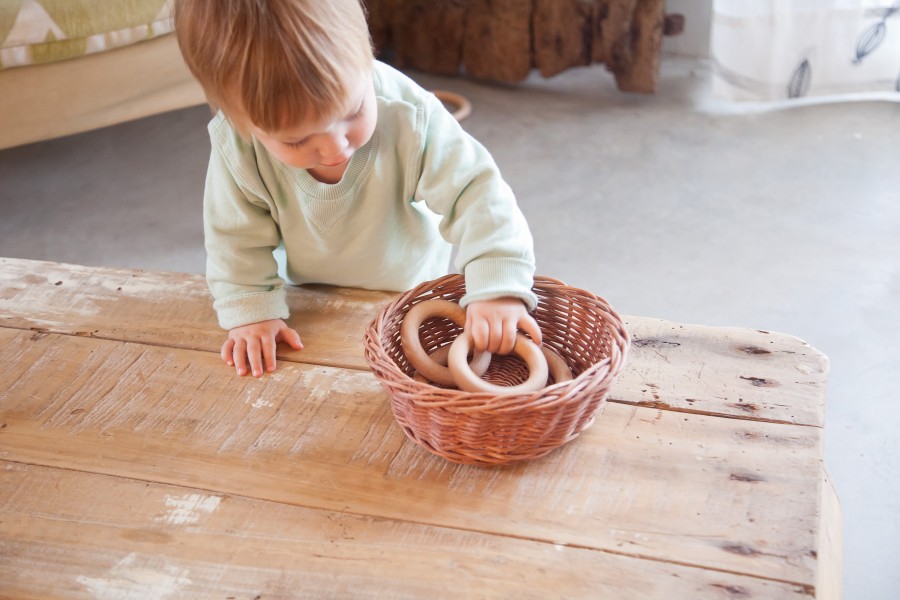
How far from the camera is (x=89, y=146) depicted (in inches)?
93.5

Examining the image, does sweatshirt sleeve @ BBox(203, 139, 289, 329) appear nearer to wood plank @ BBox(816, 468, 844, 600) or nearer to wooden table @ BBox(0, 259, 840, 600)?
wooden table @ BBox(0, 259, 840, 600)

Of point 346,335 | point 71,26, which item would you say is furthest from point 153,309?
point 71,26

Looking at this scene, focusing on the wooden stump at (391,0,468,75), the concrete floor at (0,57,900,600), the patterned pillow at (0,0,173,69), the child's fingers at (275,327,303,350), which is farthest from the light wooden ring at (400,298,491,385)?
the wooden stump at (391,0,468,75)

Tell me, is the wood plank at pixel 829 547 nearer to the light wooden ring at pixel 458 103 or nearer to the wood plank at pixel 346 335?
the wood plank at pixel 346 335

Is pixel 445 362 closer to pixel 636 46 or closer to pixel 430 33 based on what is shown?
pixel 636 46

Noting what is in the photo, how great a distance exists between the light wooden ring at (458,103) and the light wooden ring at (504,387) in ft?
4.96

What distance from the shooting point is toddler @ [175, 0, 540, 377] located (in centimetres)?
78

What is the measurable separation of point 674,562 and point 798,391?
0.25 meters

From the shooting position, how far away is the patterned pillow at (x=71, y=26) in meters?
1.73

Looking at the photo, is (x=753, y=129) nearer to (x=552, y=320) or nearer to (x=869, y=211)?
(x=869, y=211)

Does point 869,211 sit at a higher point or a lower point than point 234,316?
lower

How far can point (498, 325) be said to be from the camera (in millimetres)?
884

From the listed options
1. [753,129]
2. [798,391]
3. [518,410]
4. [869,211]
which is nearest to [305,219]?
[518,410]

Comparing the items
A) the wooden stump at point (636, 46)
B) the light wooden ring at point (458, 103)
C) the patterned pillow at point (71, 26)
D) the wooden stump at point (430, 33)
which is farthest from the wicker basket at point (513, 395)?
the wooden stump at point (430, 33)
